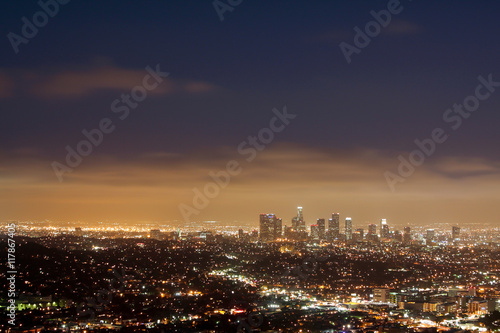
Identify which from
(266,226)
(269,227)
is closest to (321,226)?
(269,227)

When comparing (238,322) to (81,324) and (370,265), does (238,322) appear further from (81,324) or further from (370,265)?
(370,265)

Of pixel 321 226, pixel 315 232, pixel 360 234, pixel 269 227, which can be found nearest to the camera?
pixel 269 227

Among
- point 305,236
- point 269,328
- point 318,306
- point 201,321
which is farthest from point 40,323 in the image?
point 305,236

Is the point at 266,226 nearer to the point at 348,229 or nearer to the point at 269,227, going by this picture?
the point at 269,227

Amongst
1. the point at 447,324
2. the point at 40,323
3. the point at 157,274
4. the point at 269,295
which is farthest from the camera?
the point at 157,274

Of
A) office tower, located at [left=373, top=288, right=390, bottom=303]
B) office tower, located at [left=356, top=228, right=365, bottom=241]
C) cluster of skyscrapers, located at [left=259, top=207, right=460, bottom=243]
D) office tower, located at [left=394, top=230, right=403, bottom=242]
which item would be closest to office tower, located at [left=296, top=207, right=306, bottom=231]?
cluster of skyscrapers, located at [left=259, top=207, right=460, bottom=243]

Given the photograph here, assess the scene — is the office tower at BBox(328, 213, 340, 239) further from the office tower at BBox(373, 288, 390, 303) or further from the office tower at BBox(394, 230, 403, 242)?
the office tower at BBox(373, 288, 390, 303)
